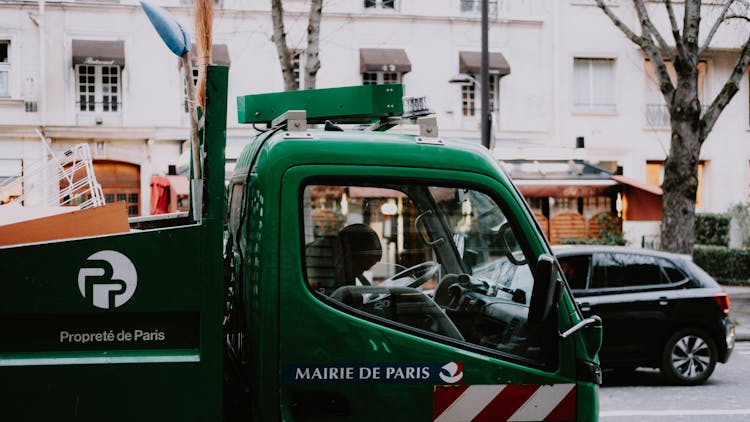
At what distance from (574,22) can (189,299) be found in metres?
24.1

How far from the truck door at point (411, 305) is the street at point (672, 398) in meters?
5.39

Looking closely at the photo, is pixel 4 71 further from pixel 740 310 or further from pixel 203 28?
pixel 203 28

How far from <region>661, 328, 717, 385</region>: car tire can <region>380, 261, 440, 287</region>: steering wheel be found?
7624mm

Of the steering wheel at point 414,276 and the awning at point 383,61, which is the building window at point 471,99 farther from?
the steering wheel at point 414,276

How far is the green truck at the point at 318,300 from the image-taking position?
10.5 ft

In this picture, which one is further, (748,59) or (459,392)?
(748,59)

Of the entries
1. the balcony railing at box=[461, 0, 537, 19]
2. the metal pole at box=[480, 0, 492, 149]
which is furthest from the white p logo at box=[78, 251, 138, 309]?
the balcony railing at box=[461, 0, 537, 19]

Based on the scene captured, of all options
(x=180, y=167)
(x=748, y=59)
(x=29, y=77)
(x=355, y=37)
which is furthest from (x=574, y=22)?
(x=29, y=77)

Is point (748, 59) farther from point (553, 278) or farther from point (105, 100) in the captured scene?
point (105, 100)

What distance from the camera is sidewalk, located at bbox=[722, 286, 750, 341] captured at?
51.5 ft

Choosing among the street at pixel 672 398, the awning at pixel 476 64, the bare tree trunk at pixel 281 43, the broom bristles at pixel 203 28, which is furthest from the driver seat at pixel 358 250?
the awning at pixel 476 64

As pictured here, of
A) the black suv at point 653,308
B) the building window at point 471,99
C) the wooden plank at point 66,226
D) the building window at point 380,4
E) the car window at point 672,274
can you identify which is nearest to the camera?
the wooden plank at point 66,226

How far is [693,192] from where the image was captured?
16.2 meters

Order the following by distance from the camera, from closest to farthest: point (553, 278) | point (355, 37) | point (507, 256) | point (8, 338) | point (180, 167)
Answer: point (8, 338), point (553, 278), point (507, 256), point (180, 167), point (355, 37)
